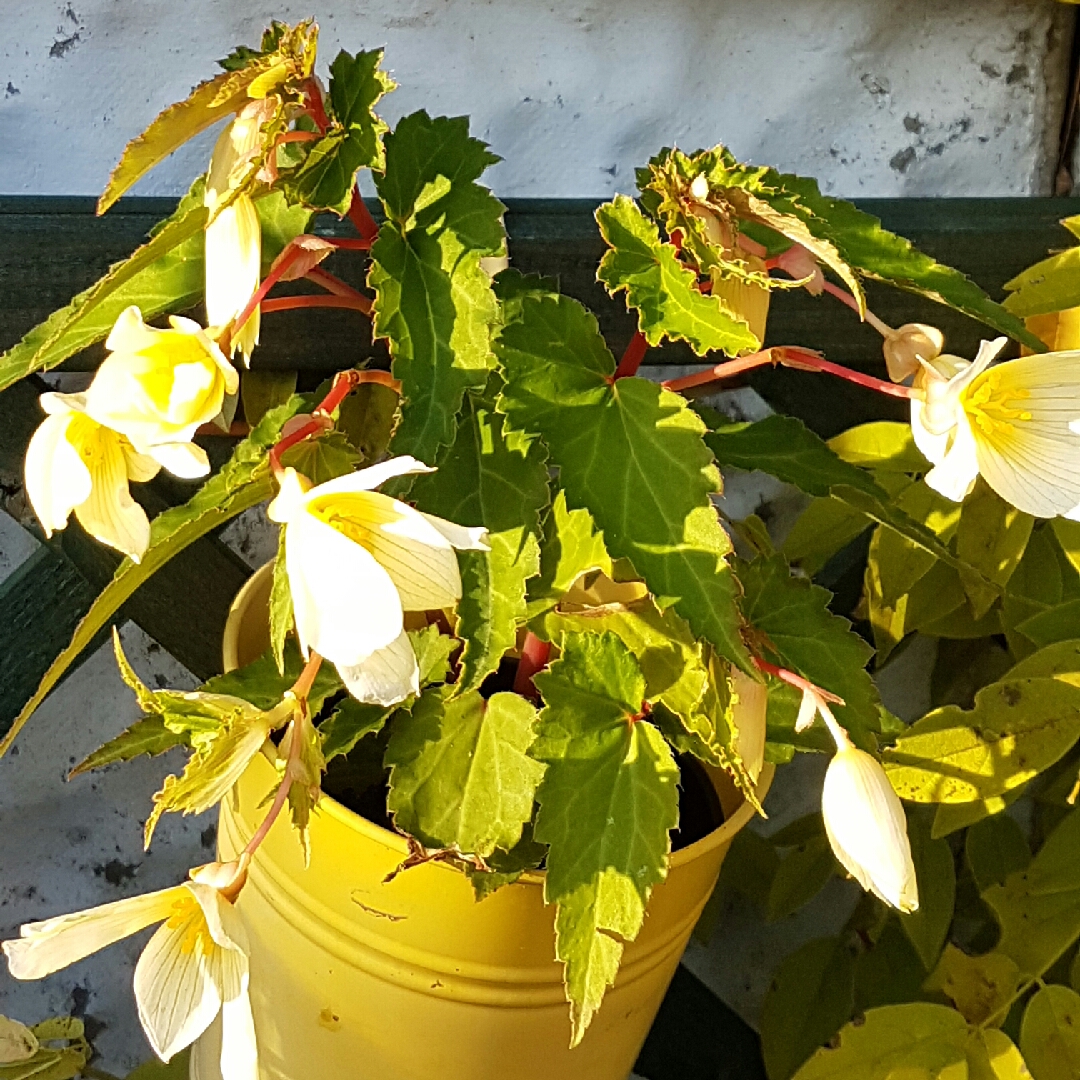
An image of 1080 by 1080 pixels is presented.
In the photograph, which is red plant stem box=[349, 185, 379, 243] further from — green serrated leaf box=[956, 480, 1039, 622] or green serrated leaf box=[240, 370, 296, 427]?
green serrated leaf box=[956, 480, 1039, 622]

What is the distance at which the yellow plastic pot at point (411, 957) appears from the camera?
1.38 feet

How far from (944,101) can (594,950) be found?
2.18ft

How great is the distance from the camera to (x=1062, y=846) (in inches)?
22.9

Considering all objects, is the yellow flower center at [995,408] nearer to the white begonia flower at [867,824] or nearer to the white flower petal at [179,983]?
the white begonia flower at [867,824]

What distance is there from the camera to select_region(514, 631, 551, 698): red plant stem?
0.48 meters

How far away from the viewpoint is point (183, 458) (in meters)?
0.29

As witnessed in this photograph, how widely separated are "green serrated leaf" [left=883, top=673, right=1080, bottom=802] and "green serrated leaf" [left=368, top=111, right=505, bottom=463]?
30 cm

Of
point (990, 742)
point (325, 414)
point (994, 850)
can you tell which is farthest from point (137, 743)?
point (994, 850)

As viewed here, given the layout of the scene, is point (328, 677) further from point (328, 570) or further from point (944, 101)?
point (944, 101)

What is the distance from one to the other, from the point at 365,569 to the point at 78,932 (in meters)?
0.16

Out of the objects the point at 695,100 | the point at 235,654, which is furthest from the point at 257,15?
the point at 235,654

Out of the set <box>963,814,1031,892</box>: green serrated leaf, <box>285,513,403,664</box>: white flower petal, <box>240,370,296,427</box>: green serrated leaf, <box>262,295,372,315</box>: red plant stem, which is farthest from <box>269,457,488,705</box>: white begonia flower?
<box>963,814,1031,892</box>: green serrated leaf

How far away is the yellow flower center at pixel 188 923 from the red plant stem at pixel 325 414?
0.14 metres

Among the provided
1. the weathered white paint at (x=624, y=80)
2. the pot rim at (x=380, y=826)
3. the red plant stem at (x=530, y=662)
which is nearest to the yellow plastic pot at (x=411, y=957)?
the pot rim at (x=380, y=826)
